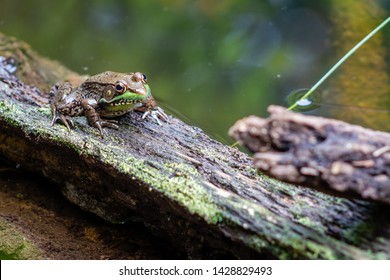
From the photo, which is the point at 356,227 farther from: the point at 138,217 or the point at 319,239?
the point at 138,217

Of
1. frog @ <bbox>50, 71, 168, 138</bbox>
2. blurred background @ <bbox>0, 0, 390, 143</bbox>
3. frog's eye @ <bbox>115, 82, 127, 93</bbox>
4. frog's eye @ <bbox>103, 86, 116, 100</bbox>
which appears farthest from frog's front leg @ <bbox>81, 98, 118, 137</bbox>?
blurred background @ <bbox>0, 0, 390, 143</bbox>

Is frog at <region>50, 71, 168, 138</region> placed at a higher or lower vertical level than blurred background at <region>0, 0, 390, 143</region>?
lower

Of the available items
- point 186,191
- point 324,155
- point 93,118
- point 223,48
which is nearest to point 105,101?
point 93,118

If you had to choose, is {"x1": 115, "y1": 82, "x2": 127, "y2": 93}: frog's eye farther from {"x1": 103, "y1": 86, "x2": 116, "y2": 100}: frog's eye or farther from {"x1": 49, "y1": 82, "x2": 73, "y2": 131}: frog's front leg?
{"x1": 49, "y1": 82, "x2": 73, "y2": 131}: frog's front leg

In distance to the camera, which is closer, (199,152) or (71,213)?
(199,152)
